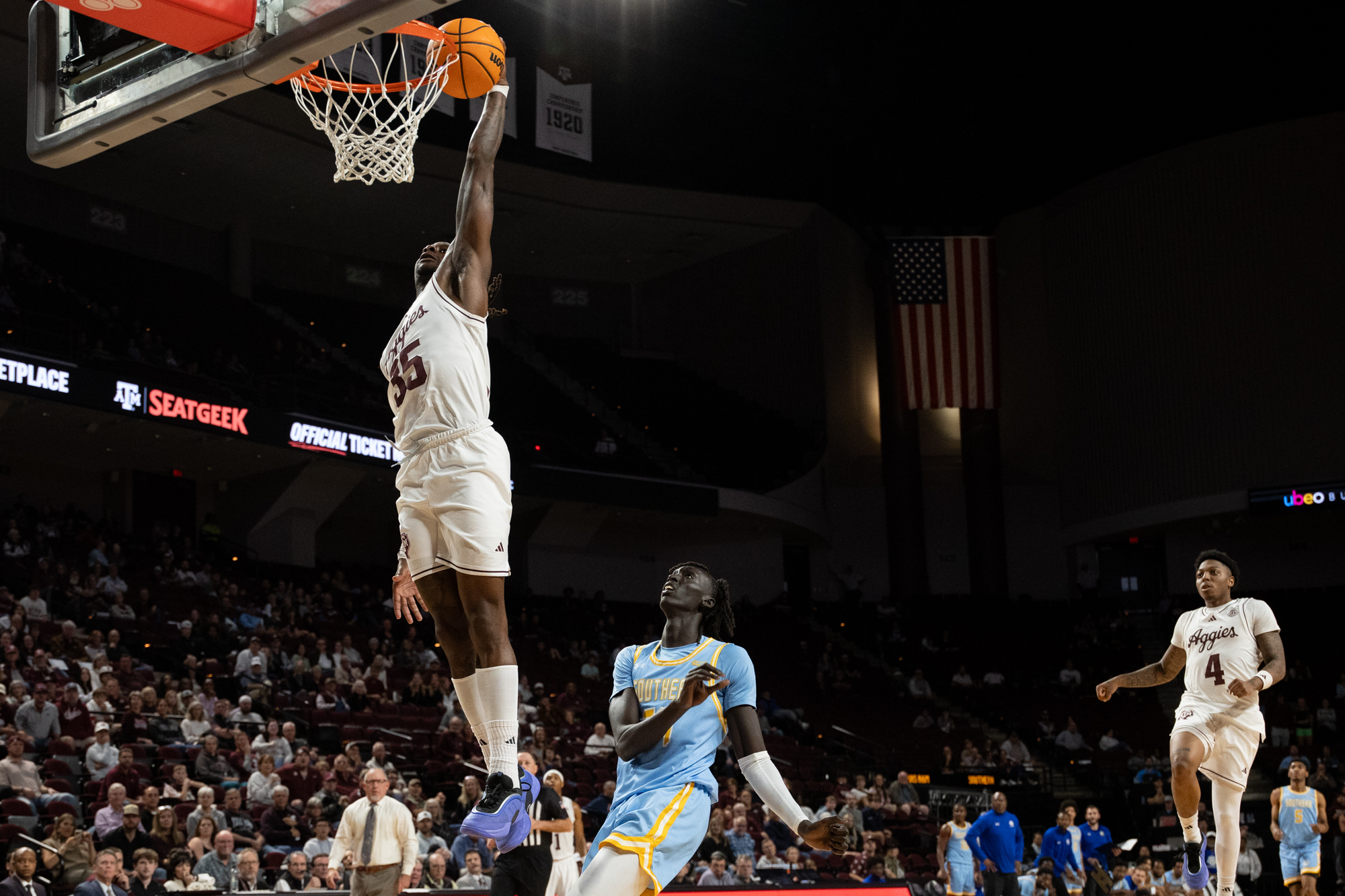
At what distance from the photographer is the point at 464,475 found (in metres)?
5.09

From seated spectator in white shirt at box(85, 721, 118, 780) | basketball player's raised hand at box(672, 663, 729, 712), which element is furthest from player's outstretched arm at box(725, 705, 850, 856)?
seated spectator in white shirt at box(85, 721, 118, 780)

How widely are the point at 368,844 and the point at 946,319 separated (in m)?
22.7

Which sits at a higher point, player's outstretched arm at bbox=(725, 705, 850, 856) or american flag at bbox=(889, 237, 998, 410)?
american flag at bbox=(889, 237, 998, 410)

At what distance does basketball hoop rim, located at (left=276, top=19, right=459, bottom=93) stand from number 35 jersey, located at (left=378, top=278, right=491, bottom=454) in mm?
1023

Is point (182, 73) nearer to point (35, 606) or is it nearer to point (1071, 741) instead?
point (35, 606)

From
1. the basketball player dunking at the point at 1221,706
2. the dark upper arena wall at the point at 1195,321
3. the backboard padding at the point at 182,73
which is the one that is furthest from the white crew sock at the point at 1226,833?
the dark upper arena wall at the point at 1195,321

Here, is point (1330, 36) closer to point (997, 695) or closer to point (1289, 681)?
point (1289, 681)

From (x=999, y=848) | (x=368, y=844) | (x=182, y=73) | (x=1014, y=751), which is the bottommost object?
(x=999, y=848)

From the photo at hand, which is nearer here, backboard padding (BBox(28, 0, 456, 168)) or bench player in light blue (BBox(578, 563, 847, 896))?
backboard padding (BBox(28, 0, 456, 168))

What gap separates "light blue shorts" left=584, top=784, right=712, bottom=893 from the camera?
4969 mm

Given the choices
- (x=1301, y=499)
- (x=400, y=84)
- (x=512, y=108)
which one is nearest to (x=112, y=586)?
(x=512, y=108)

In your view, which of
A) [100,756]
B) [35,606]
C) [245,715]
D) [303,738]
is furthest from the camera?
[35,606]

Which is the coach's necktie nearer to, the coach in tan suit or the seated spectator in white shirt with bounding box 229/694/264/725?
the coach in tan suit

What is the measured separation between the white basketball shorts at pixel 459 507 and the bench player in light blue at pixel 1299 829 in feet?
27.0
